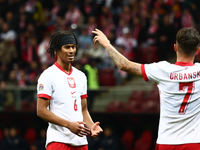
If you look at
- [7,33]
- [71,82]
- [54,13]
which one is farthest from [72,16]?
[71,82]

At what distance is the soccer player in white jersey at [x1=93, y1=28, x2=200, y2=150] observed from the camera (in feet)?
11.0

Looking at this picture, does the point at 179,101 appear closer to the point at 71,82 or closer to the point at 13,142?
the point at 71,82

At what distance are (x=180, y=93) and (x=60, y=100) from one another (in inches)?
61.7

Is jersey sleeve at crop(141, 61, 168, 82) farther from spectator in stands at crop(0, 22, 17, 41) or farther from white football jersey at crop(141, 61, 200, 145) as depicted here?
spectator in stands at crop(0, 22, 17, 41)

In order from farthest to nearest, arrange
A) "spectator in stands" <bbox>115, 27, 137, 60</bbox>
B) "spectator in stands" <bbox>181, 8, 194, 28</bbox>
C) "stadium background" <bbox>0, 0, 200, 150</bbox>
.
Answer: "spectator in stands" <bbox>115, 27, 137, 60</bbox> → "spectator in stands" <bbox>181, 8, 194, 28</bbox> → "stadium background" <bbox>0, 0, 200, 150</bbox>

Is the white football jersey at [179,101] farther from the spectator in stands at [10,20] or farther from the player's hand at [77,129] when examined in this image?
the spectator in stands at [10,20]

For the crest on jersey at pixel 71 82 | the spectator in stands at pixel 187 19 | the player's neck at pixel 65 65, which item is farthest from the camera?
the spectator in stands at pixel 187 19

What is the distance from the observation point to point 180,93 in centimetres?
337

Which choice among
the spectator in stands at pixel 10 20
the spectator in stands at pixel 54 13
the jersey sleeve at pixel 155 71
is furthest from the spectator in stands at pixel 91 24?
the jersey sleeve at pixel 155 71

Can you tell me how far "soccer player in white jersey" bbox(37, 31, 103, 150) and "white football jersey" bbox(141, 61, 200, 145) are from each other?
3.40ft

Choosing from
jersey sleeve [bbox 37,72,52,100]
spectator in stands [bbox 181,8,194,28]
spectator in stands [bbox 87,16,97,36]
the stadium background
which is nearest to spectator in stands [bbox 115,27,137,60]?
the stadium background

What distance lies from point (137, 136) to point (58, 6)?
771 centimetres

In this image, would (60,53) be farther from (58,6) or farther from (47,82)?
(58,6)

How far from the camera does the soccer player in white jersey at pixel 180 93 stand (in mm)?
3357
